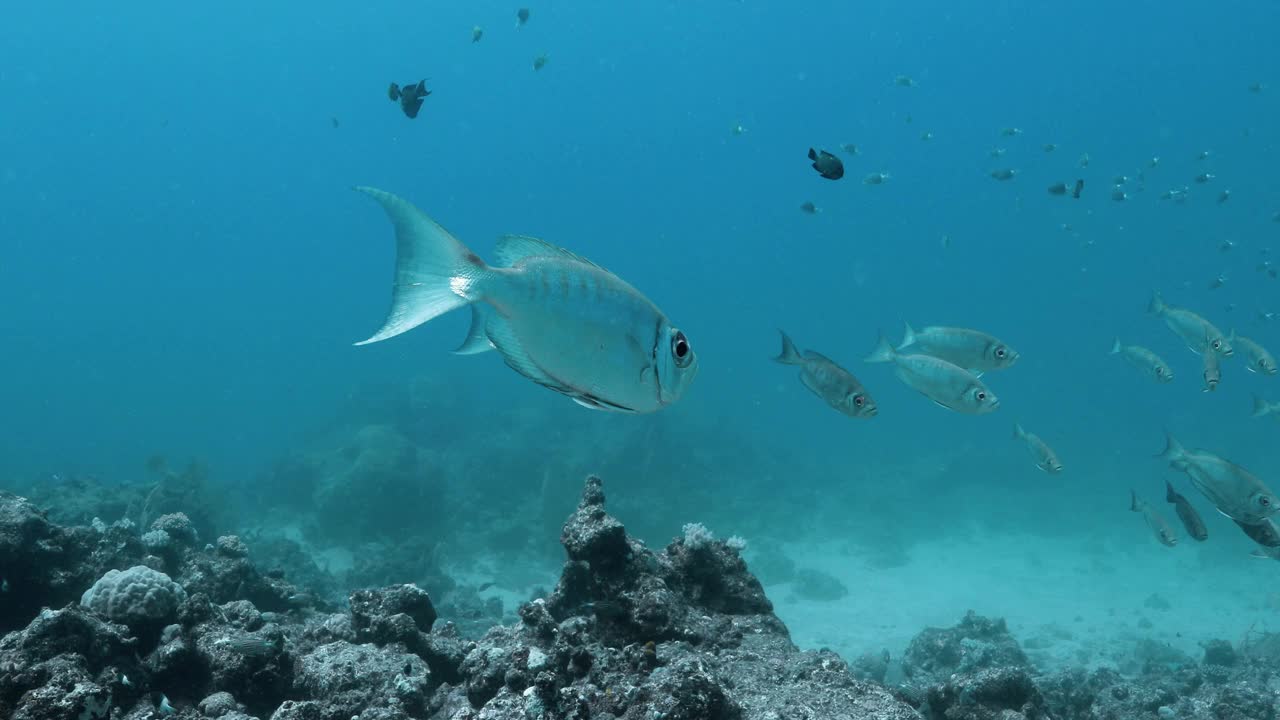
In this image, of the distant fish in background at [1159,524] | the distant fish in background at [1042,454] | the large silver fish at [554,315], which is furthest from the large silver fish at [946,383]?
the large silver fish at [554,315]

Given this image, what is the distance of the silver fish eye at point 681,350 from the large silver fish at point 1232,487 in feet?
19.4

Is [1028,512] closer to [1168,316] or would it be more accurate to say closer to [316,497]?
[1168,316]

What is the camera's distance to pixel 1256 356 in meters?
9.07

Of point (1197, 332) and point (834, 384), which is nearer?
point (834, 384)

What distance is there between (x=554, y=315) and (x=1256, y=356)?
36.8 feet

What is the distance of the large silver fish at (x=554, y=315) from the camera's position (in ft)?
6.03

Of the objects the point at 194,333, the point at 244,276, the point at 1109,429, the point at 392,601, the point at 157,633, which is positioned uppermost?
the point at 244,276

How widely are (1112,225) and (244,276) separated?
175677 millimetres

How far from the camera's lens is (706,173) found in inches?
5699

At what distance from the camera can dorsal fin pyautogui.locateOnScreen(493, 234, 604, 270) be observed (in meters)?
2.08

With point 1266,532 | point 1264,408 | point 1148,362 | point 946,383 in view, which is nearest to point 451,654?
point 946,383

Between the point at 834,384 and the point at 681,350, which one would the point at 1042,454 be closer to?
the point at 834,384

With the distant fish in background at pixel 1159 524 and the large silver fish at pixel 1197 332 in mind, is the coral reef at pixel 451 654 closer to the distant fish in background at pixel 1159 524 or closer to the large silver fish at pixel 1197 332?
the distant fish in background at pixel 1159 524

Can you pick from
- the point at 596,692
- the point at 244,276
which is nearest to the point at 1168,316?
the point at 596,692
